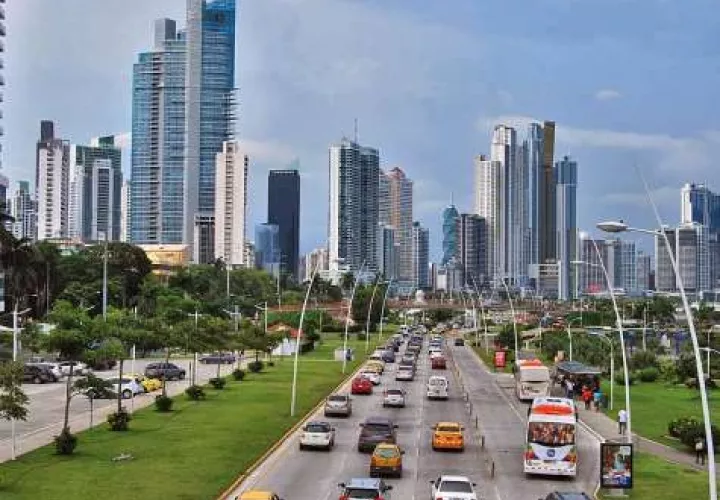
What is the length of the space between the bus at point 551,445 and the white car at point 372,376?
35.2 meters

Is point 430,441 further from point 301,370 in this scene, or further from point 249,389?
point 301,370

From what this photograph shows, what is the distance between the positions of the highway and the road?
1001cm

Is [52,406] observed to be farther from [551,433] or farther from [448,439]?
[551,433]

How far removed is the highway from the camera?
3331cm

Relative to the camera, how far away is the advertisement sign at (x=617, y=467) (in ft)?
105

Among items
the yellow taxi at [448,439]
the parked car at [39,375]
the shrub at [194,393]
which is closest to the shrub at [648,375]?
the shrub at [194,393]

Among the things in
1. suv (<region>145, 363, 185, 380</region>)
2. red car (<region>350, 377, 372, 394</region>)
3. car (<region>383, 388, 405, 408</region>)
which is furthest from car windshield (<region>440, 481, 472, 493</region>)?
suv (<region>145, 363, 185, 380</region>)

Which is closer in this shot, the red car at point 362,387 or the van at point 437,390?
the van at point 437,390

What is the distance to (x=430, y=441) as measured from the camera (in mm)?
46062

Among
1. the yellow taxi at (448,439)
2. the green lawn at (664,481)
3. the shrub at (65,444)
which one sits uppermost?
the shrub at (65,444)

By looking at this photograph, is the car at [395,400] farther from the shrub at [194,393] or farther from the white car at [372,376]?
the shrub at [194,393]

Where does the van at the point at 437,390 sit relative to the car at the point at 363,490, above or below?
below

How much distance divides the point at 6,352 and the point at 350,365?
30.0 meters

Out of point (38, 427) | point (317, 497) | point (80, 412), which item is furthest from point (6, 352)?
point (317, 497)
